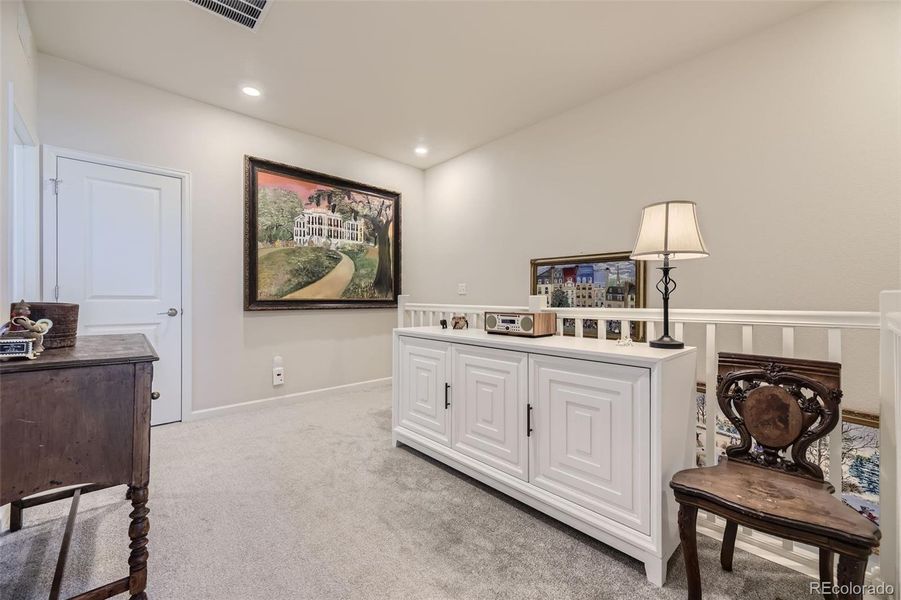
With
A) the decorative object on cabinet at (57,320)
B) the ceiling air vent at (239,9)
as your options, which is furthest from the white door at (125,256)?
the decorative object on cabinet at (57,320)

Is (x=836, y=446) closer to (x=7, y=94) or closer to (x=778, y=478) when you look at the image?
(x=778, y=478)

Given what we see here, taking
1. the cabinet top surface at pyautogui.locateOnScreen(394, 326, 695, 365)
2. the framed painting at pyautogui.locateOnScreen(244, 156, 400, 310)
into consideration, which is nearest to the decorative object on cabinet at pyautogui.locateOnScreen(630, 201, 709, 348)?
the cabinet top surface at pyautogui.locateOnScreen(394, 326, 695, 365)

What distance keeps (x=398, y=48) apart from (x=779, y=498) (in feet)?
9.99

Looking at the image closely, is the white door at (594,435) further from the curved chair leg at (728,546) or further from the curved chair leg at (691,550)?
the curved chair leg at (728,546)

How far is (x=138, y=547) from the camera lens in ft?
4.12

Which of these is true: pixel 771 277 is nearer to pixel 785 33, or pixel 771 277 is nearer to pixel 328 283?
pixel 785 33

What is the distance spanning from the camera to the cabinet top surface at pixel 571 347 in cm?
149

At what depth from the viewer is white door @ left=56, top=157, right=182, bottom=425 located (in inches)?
107

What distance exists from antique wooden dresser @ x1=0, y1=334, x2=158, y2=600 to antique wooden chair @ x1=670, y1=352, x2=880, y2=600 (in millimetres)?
1794

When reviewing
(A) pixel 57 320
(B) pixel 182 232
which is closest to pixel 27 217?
(B) pixel 182 232

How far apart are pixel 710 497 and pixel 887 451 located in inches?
28.0

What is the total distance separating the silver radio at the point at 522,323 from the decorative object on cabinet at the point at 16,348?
1845 mm

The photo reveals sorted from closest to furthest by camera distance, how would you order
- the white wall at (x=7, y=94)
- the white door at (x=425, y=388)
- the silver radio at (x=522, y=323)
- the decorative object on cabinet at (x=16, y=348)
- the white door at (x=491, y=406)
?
the decorative object on cabinet at (x=16, y=348) → the white wall at (x=7, y=94) → the white door at (x=491, y=406) → the silver radio at (x=522, y=323) → the white door at (x=425, y=388)

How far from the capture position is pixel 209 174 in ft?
10.9
